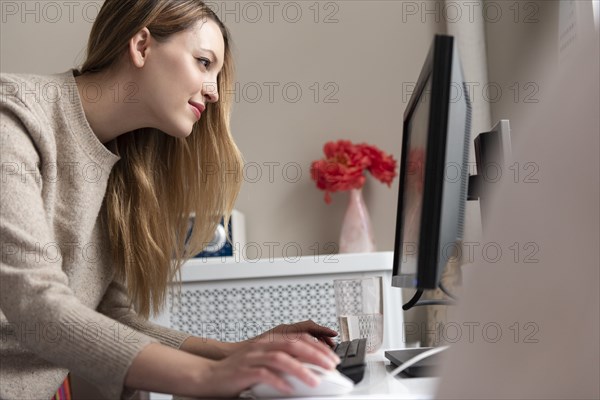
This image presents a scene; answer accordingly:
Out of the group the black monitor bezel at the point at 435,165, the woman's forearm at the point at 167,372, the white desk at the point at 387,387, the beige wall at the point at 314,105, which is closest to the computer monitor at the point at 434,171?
the black monitor bezel at the point at 435,165

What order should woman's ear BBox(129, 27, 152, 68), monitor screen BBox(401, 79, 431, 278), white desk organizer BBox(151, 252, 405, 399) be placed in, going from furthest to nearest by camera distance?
white desk organizer BBox(151, 252, 405, 399)
woman's ear BBox(129, 27, 152, 68)
monitor screen BBox(401, 79, 431, 278)

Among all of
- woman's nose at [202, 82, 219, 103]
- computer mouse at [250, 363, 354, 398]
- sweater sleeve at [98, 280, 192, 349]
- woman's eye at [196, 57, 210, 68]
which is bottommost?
sweater sleeve at [98, 280, 192, 349]

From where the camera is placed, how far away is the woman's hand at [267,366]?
0.73 meters

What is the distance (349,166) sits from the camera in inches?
101

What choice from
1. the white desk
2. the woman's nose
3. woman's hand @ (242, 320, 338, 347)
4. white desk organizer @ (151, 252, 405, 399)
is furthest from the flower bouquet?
the white desk

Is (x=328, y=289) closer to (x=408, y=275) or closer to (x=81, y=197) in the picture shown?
(x=81, y=197)

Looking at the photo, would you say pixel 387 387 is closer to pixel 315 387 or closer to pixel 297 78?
pixel 315 387

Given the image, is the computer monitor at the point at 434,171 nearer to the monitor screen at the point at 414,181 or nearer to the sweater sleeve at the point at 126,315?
the monitor screen at the point at 414,181

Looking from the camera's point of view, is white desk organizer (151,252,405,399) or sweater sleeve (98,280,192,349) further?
white desk organizer (151,252,405,399)

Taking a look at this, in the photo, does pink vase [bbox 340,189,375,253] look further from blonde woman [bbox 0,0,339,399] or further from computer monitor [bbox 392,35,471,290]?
computer monitor [bbox 392,35,471,290]

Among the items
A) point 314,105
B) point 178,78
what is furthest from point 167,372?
point 314,105

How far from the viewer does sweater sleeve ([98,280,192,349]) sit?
133 centimetres

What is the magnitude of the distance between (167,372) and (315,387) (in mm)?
168

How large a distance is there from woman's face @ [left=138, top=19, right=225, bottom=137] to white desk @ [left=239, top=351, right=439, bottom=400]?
2.29 ft
